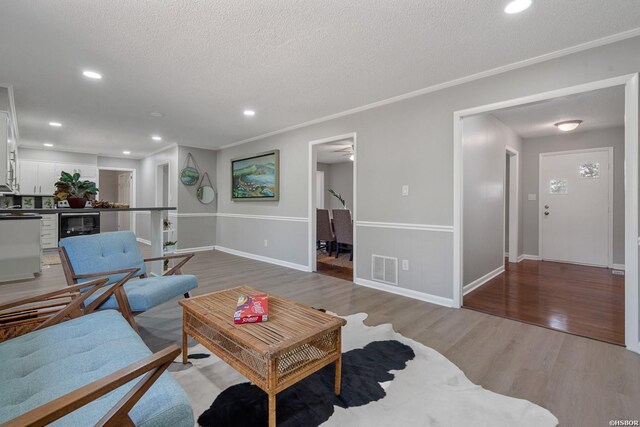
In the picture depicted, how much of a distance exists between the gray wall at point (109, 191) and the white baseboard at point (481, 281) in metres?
9.59

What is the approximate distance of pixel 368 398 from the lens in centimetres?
167

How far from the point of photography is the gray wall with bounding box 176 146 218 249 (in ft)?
21.1

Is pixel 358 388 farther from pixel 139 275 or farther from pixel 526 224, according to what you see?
pixel 526 224

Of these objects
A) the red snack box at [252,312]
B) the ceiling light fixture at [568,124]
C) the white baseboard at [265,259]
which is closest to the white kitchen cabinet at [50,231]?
the white baseboard at [265,259]

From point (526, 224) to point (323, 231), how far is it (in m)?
3.97

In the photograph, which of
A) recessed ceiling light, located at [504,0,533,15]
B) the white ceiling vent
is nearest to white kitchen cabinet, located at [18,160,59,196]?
the white ceiling vent

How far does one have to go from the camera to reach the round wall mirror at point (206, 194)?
6.65 m

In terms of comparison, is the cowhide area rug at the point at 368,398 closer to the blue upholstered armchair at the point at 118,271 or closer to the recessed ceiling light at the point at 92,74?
the blue upholstered armchair at the point at 118,271

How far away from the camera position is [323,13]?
2.04 meters

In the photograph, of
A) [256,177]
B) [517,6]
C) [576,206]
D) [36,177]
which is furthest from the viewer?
[36,177]

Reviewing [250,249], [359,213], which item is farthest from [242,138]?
[359,213]

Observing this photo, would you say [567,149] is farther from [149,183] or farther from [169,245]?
[149,183]

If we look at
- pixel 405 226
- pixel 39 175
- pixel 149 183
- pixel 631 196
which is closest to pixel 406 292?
pixel 405 226

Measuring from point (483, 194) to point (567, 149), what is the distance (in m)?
2.75
